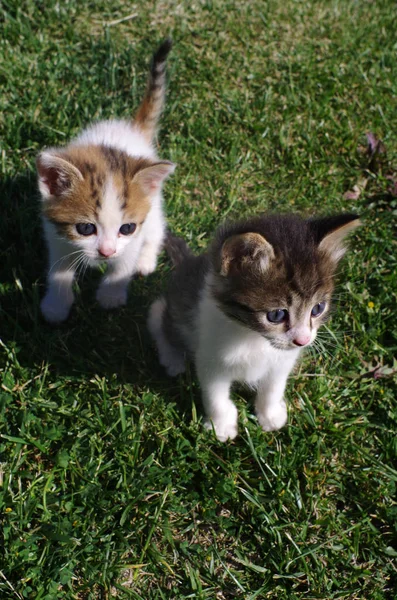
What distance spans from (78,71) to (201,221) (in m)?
1.57

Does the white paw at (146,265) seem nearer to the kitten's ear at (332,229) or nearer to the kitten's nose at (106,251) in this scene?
the kitten's nose at (106,251)

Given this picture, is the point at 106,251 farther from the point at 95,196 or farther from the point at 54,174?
the point at 54,174

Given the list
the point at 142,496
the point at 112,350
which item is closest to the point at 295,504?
the point at 142,496

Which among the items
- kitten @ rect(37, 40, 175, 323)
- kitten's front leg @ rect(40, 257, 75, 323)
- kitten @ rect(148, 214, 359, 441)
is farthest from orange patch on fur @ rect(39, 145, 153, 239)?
kitten @ rect(148, 214, 359, 441)

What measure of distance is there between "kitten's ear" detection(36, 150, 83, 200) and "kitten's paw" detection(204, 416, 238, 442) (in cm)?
140

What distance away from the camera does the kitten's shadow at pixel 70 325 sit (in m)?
3.25

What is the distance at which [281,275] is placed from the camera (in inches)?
93.7

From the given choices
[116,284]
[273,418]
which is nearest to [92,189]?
[116,284]

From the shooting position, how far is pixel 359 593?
270 centimetres

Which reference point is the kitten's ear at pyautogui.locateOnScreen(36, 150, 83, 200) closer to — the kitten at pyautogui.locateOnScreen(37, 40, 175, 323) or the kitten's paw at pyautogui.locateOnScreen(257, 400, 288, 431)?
the kitten at pyautogui.locateOnScreen(37, 40, 175, 323)

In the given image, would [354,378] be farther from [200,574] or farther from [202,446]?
[200,574]

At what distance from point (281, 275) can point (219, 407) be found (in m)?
0.85

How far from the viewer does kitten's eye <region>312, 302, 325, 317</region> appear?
252 centimetres

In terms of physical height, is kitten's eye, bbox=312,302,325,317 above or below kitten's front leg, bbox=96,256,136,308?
above
